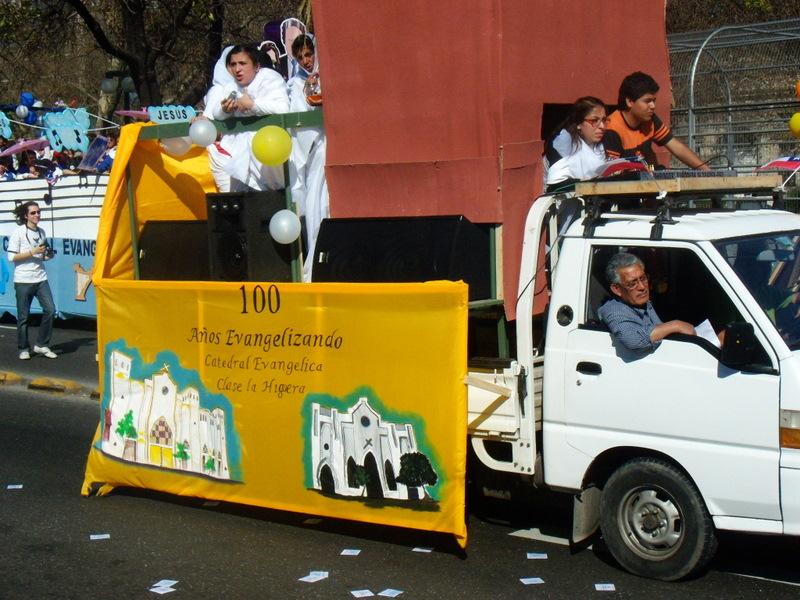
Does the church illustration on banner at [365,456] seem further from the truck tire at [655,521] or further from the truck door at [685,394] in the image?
the truck tire at [655,521]

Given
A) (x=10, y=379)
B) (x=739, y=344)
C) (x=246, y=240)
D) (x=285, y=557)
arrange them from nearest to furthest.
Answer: (x=739, y=344) < (x=285, y=557) < (x=246, y=240) < (x=10, y=379)

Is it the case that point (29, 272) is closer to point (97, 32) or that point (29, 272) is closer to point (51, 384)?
point (51, 384)

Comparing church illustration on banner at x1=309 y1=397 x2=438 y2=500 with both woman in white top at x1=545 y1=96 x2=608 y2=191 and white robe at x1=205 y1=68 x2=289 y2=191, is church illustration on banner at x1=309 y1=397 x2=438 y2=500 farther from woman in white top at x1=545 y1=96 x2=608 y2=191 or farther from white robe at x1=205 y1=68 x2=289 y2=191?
white robe at x1=205 y1=68 x2=289 y2=191

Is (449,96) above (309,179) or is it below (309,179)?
above

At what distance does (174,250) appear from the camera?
775cm

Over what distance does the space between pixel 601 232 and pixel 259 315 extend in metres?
2.10

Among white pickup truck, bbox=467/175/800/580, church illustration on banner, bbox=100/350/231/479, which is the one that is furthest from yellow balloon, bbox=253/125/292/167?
white pickup truck, bbox=467/175/800/580

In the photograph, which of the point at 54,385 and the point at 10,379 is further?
the point at 10,379

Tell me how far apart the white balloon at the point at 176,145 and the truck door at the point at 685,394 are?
3.30m

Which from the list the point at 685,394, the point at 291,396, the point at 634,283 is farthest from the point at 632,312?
the point at 291,396

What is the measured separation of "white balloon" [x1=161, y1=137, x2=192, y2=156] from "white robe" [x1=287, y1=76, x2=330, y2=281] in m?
0.86

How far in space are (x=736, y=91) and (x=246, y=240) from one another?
9.41 metres

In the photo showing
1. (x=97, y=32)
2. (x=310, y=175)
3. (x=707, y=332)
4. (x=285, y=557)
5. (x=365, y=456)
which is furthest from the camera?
(x=97, y=32)

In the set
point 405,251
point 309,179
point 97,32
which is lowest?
point 405,251
